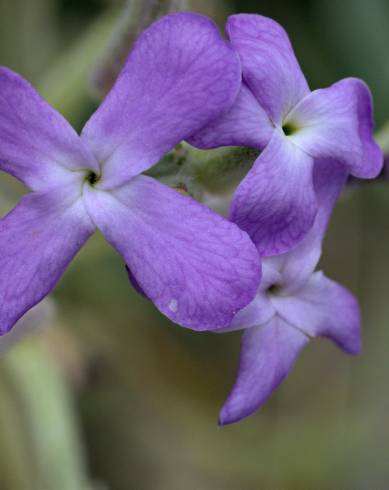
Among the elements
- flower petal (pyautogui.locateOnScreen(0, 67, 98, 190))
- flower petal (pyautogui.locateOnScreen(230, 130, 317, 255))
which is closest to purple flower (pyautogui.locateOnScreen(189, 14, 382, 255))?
flower petal (pyautogui.locateOnScreen(230, 130, 317, 255))

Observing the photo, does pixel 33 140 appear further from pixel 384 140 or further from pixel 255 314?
pixel 384 140

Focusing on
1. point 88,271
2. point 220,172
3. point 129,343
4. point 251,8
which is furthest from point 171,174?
point 251,8

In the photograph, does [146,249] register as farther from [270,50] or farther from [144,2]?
[144,2]

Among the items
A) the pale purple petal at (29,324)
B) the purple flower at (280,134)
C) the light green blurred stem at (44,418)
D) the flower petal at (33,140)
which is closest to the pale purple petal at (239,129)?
the purple flower at (280,134)

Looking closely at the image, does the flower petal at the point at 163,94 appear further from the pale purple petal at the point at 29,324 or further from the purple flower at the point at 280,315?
the pale purple petal at the point at 29,324

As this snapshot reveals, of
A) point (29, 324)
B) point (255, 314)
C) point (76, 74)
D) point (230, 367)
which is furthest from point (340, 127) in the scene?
point (230, 367)

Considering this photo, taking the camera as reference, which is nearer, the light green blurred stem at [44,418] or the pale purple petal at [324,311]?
the pale purple petal at [324,311]
